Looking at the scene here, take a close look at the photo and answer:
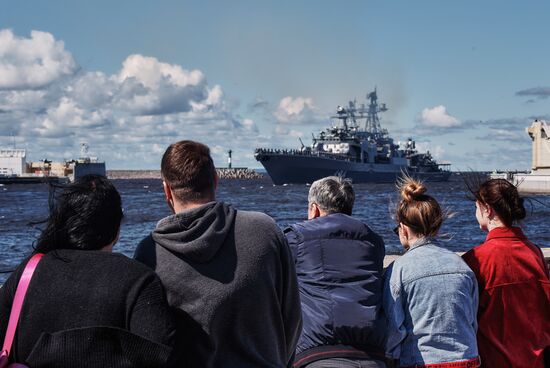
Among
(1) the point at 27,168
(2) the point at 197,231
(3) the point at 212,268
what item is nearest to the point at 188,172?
(2) the point at 197,231

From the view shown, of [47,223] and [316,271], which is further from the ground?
[47,223]

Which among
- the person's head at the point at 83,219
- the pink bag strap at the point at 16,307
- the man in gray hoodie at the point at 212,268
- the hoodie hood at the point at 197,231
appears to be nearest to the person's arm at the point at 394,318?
the man in gray hoodie at the point at 212,268

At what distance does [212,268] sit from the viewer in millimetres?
2691

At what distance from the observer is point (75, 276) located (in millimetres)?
2486

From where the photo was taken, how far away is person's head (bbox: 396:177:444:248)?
3.53 metres

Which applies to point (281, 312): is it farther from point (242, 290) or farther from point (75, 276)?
point (75, 276)

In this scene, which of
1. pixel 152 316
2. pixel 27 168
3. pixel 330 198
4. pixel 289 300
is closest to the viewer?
pixel 152 316

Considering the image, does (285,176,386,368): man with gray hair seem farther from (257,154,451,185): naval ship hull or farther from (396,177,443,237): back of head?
(257,154,451,185): naval ship hull

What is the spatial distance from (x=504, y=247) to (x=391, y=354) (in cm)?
79

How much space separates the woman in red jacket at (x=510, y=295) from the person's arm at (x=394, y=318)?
46 centimetres

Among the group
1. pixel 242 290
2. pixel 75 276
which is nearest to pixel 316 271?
pixel 242 290

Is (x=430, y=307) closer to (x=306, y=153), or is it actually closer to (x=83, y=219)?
(x=83, y=219)

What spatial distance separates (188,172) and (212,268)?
0.38 meters

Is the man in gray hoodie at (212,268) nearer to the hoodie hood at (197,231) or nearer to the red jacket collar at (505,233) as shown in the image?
the hoodie hood at (197,231)
